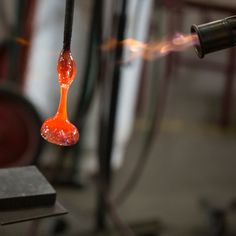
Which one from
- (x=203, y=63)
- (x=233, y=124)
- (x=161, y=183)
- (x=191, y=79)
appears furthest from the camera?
(x=191, y=79)

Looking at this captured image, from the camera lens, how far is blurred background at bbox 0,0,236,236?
128cm

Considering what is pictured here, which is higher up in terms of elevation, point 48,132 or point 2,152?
point 48,132

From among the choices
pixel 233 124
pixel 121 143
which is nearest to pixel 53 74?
pixel 121 143

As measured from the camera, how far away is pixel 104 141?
1.47m

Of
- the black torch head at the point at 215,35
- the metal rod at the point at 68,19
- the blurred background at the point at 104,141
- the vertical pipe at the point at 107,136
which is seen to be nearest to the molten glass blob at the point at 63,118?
the metal rod at the point at 68,19

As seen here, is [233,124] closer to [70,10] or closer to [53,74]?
[53,74]

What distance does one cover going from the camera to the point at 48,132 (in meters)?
0.45

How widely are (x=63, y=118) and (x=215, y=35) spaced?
0.18 meters

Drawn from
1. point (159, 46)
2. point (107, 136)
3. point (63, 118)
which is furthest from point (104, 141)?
point (63, 118)

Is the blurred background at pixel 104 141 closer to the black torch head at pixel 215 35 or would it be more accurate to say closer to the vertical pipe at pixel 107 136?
the vertical pipe at pixel 107 136

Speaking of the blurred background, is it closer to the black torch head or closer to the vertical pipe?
the vertical pipe

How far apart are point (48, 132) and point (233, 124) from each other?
110 inches

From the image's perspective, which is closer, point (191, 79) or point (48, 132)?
point (48, 132)

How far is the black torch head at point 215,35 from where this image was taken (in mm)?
459
